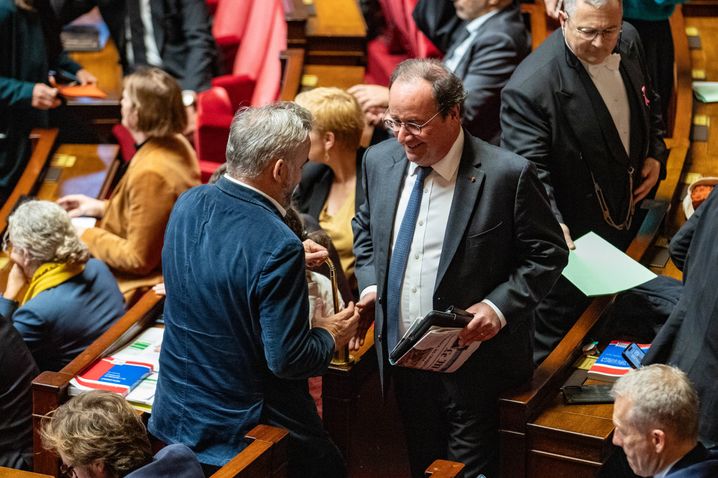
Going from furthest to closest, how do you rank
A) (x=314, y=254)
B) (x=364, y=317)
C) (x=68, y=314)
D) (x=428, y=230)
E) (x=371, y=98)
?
(x=371, y=98), (x=68, y=314), (x=364, y=317), (x=314, y=254), (x=428, y=230)

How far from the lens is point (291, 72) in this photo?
16.8 feet

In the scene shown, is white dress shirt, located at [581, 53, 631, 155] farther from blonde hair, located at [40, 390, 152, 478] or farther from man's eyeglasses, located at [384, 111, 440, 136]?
blonde hair, located at [40, 390, 152, 478]

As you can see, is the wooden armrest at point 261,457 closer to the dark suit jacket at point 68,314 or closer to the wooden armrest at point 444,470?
the wooden armrest at point 444,470

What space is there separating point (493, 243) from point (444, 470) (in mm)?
602

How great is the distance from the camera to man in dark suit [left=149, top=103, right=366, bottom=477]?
9.08 feet

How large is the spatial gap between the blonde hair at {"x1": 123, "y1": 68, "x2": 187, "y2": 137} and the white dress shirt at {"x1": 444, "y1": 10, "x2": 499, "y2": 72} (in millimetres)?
1052

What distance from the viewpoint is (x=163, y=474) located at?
2.75 m

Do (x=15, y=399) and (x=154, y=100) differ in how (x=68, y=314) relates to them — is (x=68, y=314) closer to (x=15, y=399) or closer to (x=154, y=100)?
(x=15, y=399)

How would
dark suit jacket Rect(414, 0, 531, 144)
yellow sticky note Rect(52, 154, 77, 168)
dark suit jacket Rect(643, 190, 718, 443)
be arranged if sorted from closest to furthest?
dark suit jacket Rect(643, 190, 718, 443) < dark suit jacket Rect(414, 0, 531, 144) < yellow sticky note Rect(52, 154, 77, 168)

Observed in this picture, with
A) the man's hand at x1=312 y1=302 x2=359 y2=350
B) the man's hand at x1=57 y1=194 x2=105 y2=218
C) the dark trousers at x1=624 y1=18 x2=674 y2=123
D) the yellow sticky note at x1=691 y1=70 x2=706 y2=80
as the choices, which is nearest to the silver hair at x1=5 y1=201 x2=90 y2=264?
the man's hand at x1=57 y1=194 x2=105 y2=218

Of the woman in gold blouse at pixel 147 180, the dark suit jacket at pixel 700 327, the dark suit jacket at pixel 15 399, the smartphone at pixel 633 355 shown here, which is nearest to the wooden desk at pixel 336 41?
the woman in gold blouse at pixel 147 180

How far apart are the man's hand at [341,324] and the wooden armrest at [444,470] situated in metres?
0.44

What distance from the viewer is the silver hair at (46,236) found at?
157 inches

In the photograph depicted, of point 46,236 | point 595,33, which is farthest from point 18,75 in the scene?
point 595,33
